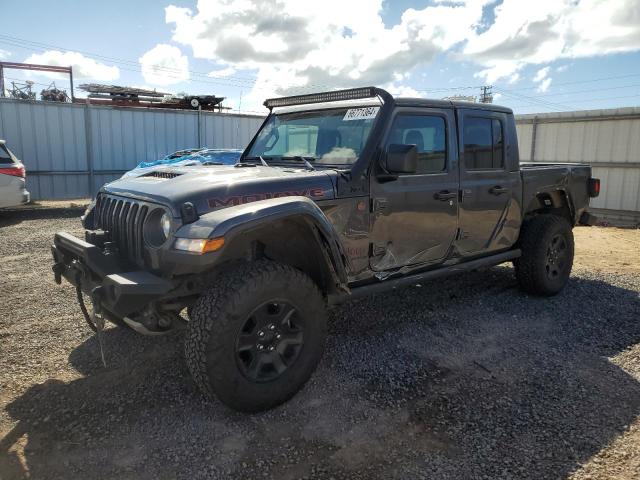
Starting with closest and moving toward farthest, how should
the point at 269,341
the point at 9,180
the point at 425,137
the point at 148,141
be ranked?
1. the point at 269,341
2. the point at 425,137
3. the point at 9,180
4. the point at 148,141

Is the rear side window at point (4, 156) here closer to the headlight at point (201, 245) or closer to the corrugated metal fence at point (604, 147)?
the headlight at point (201, 245)

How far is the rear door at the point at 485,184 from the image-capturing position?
175 inches

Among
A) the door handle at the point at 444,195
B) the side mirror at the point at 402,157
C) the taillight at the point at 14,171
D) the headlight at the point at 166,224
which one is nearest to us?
the headlight at the point at 166,224

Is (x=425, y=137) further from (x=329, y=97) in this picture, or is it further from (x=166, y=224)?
(x=166, y=224)

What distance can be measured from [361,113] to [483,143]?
1441 mm

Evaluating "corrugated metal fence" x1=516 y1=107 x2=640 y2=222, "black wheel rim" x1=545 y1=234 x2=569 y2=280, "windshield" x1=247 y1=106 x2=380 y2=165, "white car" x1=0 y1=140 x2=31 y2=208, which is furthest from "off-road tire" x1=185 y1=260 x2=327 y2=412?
"corrugated metal fence" x1=516 y1=107 x2=640 y2=222

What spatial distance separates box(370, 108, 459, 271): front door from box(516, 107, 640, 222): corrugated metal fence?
9450mm

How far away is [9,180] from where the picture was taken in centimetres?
1032

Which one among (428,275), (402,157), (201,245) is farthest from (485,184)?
(201,245)

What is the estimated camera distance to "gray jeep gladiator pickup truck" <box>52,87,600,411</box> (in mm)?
2877

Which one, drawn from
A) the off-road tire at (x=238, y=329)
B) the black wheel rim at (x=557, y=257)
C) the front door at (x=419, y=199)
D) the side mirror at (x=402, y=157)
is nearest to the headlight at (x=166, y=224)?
the off-road tire at (x=238, y=329)

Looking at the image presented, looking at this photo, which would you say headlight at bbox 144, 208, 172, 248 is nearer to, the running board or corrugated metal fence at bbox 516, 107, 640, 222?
the running board

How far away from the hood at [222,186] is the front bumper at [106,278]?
44cm

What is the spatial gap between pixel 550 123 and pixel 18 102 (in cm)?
1387
